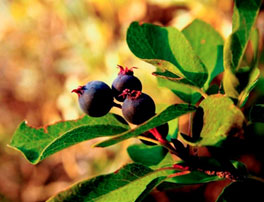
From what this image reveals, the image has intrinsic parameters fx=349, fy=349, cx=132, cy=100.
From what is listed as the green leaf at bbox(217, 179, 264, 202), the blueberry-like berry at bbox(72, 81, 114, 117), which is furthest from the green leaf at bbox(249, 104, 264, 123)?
the blueberry-like berry at bbox(72, 81, 114, 117)

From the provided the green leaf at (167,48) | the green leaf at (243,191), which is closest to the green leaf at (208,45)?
the green leaf at (167,48)

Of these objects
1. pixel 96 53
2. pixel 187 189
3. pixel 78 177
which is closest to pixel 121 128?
pixel 187 189

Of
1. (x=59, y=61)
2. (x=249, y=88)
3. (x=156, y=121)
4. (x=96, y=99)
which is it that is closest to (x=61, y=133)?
(x=96, y=99)

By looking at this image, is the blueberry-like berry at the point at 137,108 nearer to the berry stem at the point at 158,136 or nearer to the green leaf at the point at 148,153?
the berry stem at the point at 158,136

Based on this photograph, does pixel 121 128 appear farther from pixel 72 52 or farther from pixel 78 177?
pixel 72 52

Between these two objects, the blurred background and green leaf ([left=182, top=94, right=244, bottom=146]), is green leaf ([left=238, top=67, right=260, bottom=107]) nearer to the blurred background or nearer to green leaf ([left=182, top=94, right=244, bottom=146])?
green leaf ([left=182, top=94, right=244, bottom=146])

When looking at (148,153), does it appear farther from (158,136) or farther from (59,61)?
(59,61)
